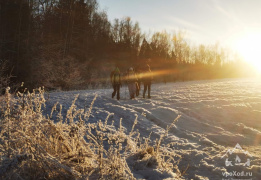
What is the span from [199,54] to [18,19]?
68.1 metres

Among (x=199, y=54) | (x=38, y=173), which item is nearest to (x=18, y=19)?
(x=38, y=173)

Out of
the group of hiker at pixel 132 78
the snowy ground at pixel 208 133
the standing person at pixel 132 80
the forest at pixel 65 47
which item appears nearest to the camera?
the snowy ground at pixel 208 133

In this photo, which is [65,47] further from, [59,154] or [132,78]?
[59,154]

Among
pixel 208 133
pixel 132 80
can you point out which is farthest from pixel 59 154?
pixel 132 80

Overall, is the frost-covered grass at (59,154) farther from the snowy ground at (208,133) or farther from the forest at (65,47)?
the forest at (65,47)

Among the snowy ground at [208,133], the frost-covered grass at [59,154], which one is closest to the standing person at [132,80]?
the snowy ground at [208,133]

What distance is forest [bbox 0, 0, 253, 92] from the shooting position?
63.8ft

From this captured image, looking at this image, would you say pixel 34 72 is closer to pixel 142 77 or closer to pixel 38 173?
pixel 142 77

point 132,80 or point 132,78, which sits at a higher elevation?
point 132,78

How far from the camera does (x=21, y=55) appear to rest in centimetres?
1955

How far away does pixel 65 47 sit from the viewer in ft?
87.6

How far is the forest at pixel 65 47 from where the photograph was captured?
19438mm

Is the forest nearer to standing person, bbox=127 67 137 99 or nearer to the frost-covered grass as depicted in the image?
standing person, bbox=127 67 137 99

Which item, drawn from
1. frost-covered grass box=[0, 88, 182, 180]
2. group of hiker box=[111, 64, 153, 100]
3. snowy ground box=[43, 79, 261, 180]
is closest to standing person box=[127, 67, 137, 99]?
group of hiker box=[111, 64, 153, 100]
